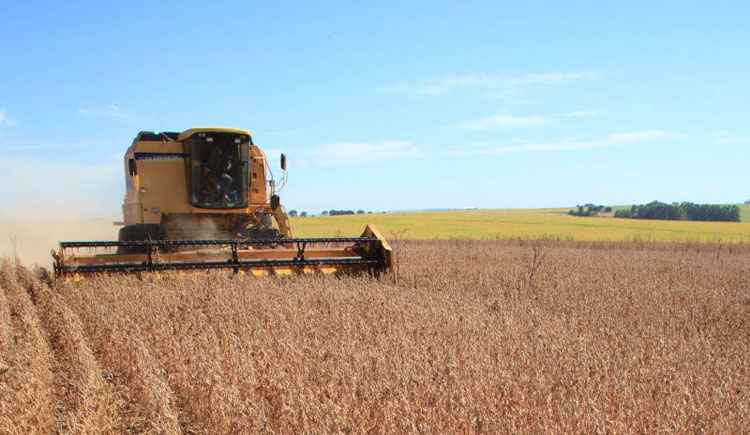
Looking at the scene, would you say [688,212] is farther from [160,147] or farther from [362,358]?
[362,358]

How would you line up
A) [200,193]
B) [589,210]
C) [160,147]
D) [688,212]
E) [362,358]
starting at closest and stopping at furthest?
[362,358], [200,193], [160,147], [688,212], [589,210]

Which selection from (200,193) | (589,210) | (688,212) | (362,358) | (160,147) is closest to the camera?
(362,358)

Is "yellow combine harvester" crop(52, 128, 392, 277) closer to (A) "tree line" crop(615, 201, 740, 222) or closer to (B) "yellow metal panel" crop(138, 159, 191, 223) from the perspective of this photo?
(B) "yellow metal panel" crop(138, 159, 191, 223)

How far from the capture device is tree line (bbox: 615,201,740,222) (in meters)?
55.9

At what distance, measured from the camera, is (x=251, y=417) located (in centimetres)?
326

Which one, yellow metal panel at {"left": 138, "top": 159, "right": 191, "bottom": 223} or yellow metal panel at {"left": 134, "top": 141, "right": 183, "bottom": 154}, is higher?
yellow metal panel at {"left": 134, "top": 141, "right": 183, "bottom": 154}

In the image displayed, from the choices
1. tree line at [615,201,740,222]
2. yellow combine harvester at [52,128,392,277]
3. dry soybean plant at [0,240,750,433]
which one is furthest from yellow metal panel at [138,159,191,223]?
tree line at [615,201,740,222]

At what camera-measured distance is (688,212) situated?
57094 millimetres

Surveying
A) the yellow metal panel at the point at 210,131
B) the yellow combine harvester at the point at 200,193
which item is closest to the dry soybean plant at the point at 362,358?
the yellow combine harvester at the point at 200,193

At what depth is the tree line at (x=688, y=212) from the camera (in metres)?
55.9

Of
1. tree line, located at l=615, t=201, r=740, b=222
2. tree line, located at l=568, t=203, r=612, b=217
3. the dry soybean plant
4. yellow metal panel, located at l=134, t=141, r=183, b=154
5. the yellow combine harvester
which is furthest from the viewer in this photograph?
tree line, located at l=568, t=203, r=612, b=217

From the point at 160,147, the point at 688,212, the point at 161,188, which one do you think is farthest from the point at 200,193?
the point at 688,212

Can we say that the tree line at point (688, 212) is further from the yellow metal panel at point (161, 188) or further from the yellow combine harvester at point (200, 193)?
the yellow metal panel at point (161, 188)

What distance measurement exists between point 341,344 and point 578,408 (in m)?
1.93
